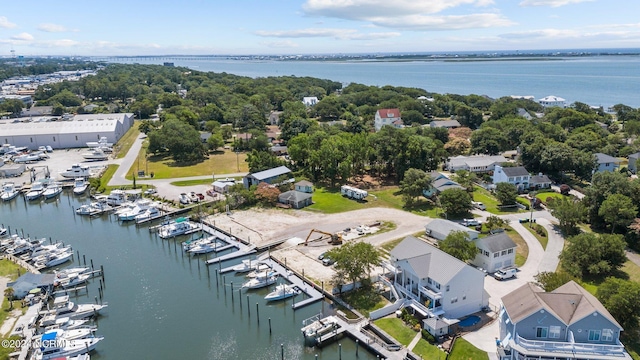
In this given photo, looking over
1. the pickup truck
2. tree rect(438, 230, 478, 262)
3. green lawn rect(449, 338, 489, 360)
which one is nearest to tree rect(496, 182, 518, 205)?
the pickup truck

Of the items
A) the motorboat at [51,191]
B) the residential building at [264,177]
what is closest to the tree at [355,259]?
the residential building at [264,177]

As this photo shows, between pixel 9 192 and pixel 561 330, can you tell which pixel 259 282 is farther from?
pixel 9 192

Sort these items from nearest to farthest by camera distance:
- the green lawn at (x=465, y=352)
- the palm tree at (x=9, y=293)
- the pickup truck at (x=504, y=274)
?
1. the green lawn at (x=465, y=352)
2. the palm tree at (x=9, y=293)
3. the pickup truck at (x=504, y=274)

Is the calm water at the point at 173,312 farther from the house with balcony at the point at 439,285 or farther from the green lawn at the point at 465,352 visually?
the house with balcony at the point at 439,285

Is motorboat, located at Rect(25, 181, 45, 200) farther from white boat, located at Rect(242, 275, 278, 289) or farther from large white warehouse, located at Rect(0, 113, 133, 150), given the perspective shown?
white boat, located at Rect(242, 275, 278, 289)

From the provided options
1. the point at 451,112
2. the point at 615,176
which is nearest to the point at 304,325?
the point at 615,176
